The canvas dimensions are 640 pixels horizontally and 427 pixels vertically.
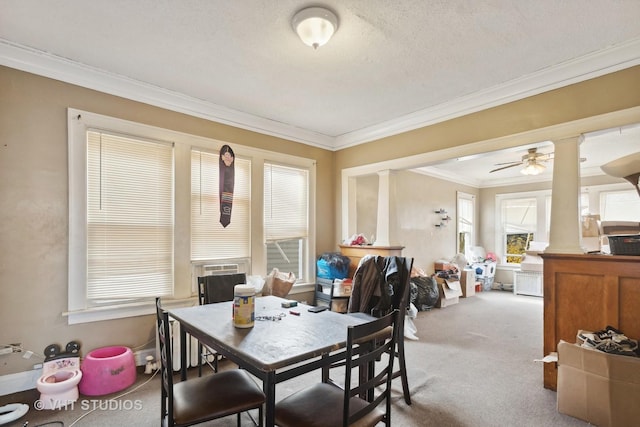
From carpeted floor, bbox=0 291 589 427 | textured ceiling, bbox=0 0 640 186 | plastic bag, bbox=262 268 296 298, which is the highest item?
textured ceiling, bbox=0 0 640 186

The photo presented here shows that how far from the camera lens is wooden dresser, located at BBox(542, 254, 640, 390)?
94.8 inches

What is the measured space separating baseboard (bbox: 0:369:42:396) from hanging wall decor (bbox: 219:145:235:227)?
6.69ft

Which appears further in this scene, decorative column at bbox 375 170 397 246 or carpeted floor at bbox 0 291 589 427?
decorative column at bbox 375 170 397 246

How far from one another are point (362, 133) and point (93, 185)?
10.5ft

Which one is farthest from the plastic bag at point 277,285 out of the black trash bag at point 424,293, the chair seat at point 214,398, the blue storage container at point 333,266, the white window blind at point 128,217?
the black trash bag at point 424,293

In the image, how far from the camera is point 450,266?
6.58m

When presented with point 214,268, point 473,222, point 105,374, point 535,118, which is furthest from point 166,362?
point 473,222

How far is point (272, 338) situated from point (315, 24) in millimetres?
1981

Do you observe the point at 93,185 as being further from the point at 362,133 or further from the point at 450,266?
the point at 450,266

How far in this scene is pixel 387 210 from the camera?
430cm

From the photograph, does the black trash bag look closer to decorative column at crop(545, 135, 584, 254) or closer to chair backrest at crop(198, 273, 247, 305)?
decorative column at crop(545, 135, 584, 254)

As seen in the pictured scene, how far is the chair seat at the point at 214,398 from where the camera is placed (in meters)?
1.56

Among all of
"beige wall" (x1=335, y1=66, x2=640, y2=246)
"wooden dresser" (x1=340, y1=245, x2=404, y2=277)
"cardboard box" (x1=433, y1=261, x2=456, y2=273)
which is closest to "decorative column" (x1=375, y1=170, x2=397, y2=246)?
"wooden dresser" (x1=340, y1=245, x2=404, y2=277)

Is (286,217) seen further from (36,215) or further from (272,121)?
(36,215)
